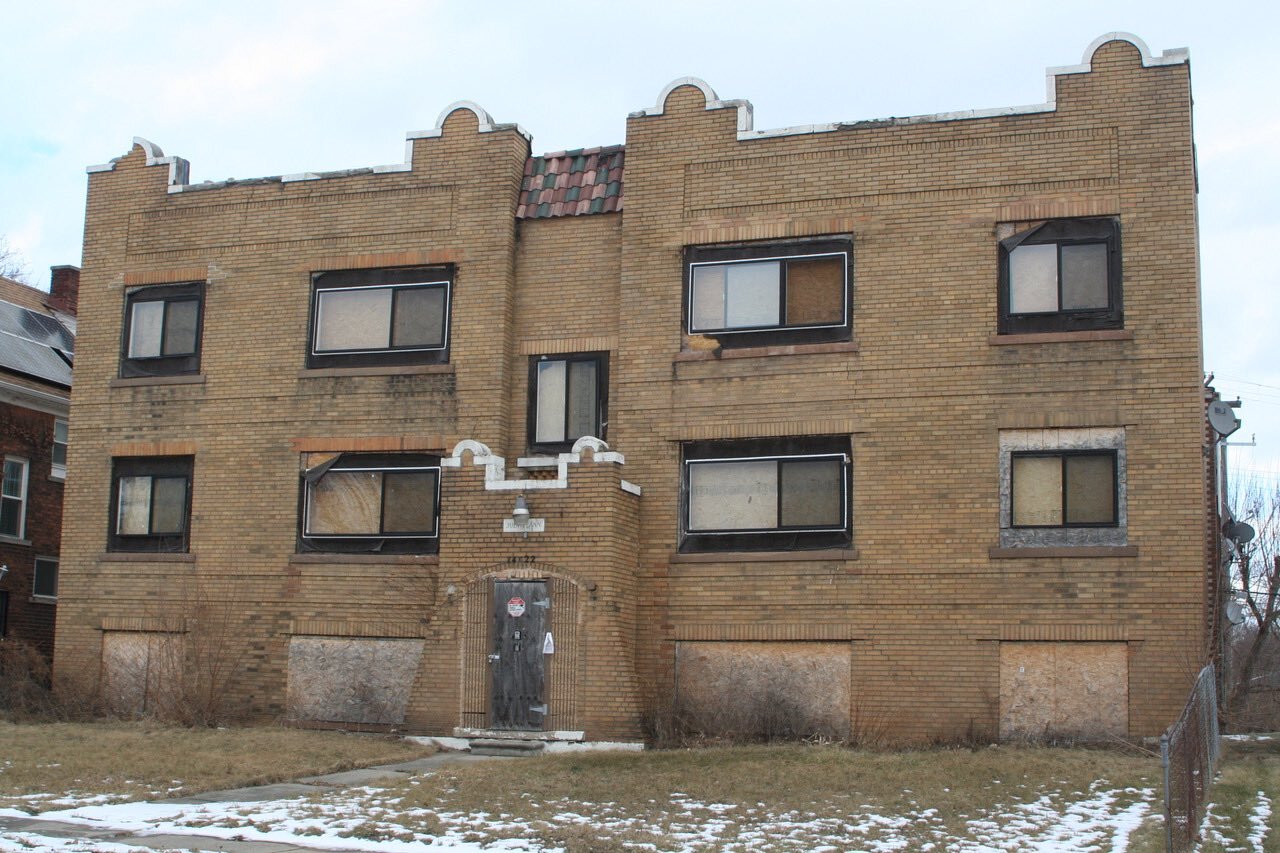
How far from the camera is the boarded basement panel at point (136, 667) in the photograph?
21875 millimetres

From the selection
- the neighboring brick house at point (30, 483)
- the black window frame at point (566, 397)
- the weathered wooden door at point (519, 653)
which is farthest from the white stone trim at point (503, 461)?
the neighboring brick house at point (30, 483)

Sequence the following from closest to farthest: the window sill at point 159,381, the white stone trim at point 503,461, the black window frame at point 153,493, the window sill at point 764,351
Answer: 1. the white stone trim at point 503,461
2. the window sill at point 764,351
3. the black window frame at point 153,493
4. the window sill at point 159,381

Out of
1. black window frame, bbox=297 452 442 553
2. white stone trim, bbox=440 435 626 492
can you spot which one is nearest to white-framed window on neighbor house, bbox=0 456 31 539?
black window frame, bbox=297 452 442 553

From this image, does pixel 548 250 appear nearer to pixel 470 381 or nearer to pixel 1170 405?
pixel 470 381

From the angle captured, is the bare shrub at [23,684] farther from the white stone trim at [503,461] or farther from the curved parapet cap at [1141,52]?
the curved parapet cap at [1141,52]

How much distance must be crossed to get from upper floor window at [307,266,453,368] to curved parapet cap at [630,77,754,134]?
3.91 metres

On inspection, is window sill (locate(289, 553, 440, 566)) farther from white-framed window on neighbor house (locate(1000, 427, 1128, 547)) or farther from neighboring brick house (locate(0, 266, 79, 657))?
neighboring brick house (locate(0, 266, 79, 657))

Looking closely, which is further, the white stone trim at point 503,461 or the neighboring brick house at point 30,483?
the neighboring brick house at point 30,483

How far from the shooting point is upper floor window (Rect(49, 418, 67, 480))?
30.0m

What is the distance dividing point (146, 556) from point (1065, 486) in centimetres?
1370

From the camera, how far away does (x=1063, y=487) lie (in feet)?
62.4

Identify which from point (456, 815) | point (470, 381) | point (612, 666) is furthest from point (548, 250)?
point (456, 815)

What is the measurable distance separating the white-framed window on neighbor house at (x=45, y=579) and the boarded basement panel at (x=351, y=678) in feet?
33.5

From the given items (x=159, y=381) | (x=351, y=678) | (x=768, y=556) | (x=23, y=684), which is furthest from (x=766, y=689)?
(x=23, y=684)
